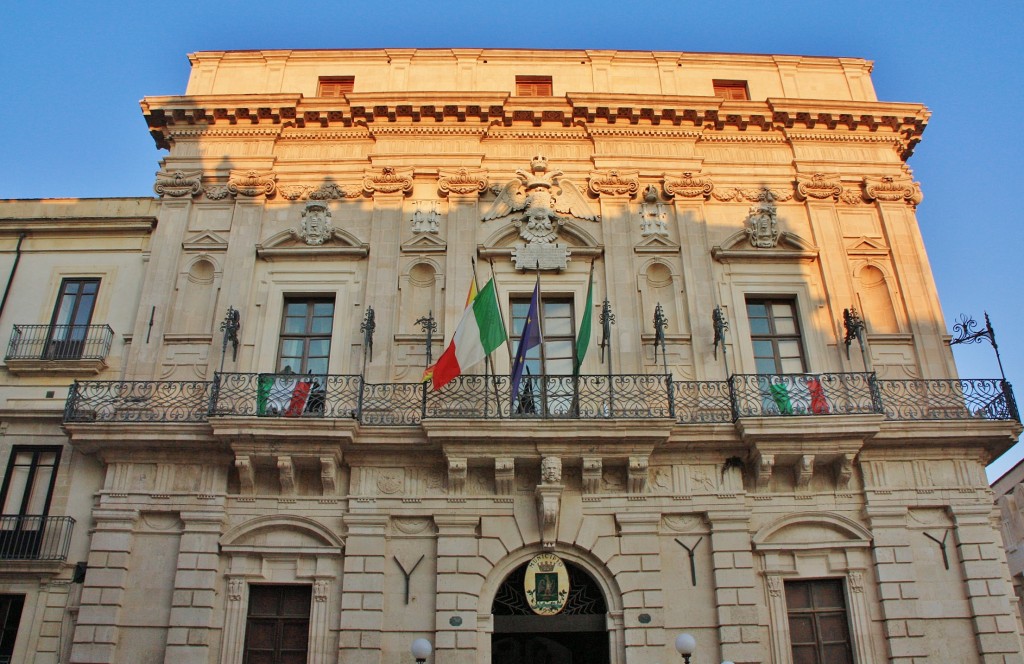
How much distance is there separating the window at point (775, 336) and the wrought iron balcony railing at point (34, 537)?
463 inches

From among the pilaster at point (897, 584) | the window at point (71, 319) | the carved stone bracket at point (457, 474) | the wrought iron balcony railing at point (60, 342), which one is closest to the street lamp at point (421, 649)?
the carved stone bracket at point (457, 474)

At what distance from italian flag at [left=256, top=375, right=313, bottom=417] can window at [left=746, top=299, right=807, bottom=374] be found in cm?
783

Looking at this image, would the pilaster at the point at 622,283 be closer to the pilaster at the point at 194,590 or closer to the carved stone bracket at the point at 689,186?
the carved stone bracket at the point at 689,186

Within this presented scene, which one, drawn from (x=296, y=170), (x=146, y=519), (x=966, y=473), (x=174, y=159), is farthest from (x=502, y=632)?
(x=174, y=159)

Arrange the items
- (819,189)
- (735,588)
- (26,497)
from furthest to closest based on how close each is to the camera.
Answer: (819,189) → (26,497) → (735,588)

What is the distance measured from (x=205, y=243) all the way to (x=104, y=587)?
630 centimetres

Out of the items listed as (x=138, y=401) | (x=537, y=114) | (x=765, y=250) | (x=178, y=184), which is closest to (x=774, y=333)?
(x=765, y=250)

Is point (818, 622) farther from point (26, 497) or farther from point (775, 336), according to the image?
point (26, 497)

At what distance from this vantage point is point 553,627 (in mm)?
12297

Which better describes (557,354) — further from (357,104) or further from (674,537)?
(357,104)

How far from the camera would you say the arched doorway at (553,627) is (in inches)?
485

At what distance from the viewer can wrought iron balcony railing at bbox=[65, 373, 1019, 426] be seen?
1309 cm

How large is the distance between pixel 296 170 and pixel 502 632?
954 cm

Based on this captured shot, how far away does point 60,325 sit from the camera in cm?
1503
